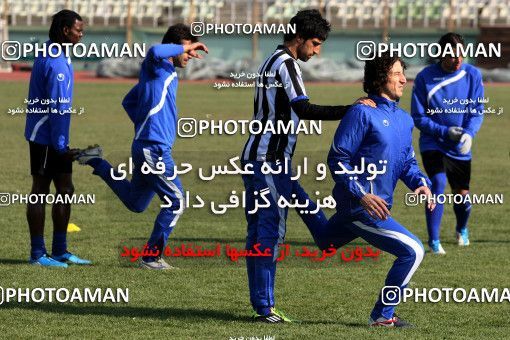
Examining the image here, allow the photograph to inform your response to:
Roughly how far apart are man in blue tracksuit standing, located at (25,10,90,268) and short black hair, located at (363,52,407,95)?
3271 millimetres

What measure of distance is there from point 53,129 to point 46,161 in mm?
389

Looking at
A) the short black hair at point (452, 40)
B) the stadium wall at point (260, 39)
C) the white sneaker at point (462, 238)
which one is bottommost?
the white sneaker at point (462, 238)

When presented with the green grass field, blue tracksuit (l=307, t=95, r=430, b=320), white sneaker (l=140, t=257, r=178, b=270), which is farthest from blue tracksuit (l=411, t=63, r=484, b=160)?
blue tracksuit (l=307, t=95, r=430, b=320)

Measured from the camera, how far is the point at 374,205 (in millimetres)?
7961

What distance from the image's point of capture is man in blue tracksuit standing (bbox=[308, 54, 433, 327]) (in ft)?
26.2

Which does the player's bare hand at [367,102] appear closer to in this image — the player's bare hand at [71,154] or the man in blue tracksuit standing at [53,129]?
the player's bare hand at [71,154]

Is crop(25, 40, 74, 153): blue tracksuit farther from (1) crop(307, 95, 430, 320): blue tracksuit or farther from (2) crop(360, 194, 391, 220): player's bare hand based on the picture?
(2) crop(360, 194, 391, 220): player's bare hand

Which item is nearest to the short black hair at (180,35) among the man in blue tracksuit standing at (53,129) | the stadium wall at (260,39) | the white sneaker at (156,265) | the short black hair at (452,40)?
the man in blue tracksuit standing at (53,129)

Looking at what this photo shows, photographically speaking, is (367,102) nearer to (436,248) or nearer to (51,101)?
(51,101)

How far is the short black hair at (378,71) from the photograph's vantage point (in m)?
8.13

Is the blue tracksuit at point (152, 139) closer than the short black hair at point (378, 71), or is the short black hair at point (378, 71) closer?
the short black hair at point (378, 71)

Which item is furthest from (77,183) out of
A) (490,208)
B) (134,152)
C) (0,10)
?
(0,10)

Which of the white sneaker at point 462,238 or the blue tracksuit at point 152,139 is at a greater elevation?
the blue tracksuit at point 152,139

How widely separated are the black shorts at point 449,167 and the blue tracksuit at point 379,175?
416 cm
